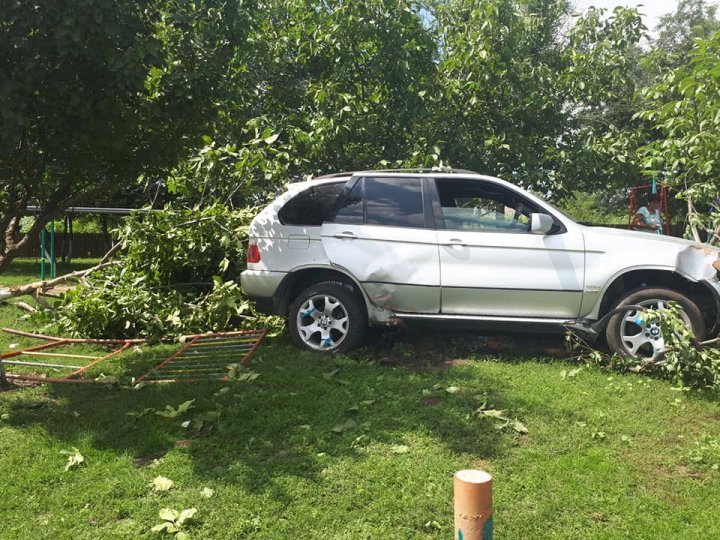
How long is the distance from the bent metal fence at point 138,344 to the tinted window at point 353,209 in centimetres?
157

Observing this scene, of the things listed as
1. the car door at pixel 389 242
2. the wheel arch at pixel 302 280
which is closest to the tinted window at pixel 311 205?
the car door at pixel 389 242

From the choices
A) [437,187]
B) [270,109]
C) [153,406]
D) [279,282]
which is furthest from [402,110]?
[153,406]

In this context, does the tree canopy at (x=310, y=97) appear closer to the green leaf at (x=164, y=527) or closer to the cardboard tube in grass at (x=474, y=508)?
the green leaf at (x=164, y=527)

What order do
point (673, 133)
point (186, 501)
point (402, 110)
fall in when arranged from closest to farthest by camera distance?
point (186, 501) → point (673, 133) → point (402, 110)

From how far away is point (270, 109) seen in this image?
9.98 metres

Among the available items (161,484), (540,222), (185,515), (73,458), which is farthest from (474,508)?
(540,222)

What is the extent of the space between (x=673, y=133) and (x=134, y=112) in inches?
230

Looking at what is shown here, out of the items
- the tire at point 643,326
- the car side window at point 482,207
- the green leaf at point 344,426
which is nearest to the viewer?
the green leaf at point 344,426

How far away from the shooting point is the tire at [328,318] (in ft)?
20.1

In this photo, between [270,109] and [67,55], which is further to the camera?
[270,109]

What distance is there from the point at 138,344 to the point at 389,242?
10.8 ft

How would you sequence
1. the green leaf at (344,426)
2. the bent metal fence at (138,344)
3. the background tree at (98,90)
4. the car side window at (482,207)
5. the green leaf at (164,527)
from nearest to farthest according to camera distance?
the green leaf at (164,527) → the green leaf at (344,426) → the background tree at (98,90) → the bent metal fence at (138,344) → the car side window at (482,207)

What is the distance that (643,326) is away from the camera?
17.9 feet

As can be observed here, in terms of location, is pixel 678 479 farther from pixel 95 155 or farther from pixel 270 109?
pixel 270 109
